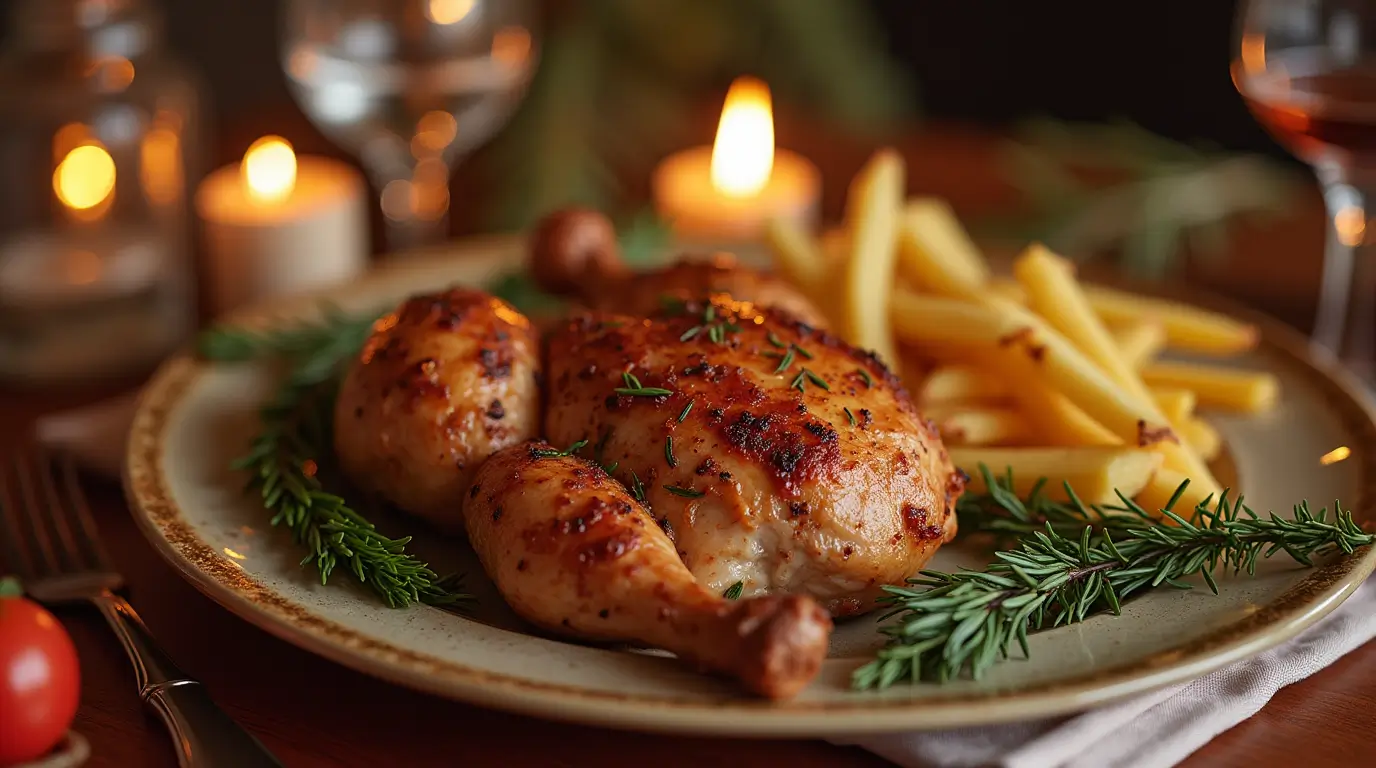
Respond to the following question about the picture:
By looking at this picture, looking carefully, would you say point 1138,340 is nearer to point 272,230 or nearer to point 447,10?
point 447,10

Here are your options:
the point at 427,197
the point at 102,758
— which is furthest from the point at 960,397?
the point at 427,197

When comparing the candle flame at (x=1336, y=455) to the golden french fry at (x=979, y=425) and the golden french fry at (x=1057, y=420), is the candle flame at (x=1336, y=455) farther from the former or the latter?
the golden french fry at (x=979, y=425)

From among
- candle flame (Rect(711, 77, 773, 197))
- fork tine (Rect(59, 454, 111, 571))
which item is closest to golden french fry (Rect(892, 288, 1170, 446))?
candle flame (Rect(711, 77, 773, 197))

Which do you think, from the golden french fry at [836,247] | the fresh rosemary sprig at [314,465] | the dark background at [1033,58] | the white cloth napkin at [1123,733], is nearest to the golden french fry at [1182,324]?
the golden french fry at [836,247]

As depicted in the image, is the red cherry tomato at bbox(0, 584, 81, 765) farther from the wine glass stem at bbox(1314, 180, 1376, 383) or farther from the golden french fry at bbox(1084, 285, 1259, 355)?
the wine glass stem at bbox(1314, 180, 1376, 383)

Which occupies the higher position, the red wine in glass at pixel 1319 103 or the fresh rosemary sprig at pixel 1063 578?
the red wine in glass at pixel 1319 103

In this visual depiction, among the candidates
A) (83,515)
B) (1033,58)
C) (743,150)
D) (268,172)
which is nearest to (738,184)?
(743,150)
